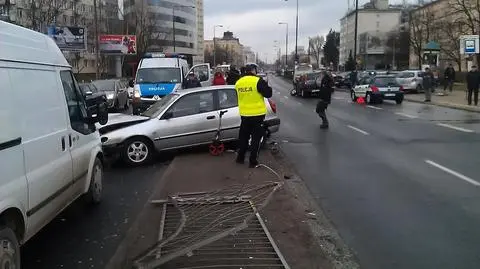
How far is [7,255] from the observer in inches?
166

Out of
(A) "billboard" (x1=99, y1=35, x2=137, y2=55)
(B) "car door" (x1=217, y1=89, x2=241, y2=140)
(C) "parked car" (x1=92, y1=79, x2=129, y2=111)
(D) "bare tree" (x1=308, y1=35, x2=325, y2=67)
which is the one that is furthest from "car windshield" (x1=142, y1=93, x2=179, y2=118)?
(D) "bare tree" (x1=308, y1=35, x2=325, y2=67)

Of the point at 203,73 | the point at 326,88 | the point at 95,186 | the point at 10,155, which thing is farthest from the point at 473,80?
the point at 10,155

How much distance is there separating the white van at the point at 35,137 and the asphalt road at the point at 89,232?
0.38 meters

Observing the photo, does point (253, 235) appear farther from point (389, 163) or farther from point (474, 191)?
point (389, 163)

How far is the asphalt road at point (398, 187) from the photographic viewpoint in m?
5.61

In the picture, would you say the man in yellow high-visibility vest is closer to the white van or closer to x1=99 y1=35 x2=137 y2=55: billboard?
the white van

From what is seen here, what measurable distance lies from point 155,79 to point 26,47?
17.2 meters

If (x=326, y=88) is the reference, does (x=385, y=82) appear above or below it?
below

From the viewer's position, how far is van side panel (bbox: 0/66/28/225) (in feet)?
13.8

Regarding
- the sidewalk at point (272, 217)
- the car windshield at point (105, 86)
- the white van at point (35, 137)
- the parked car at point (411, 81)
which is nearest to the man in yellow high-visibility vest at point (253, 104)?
the sidewalk at point (272, 217)

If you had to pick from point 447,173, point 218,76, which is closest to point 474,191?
point 447,173

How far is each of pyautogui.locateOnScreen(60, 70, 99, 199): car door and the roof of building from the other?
1.12 feet

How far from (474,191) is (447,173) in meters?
1.45

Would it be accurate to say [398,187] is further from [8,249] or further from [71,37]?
[71,37]
